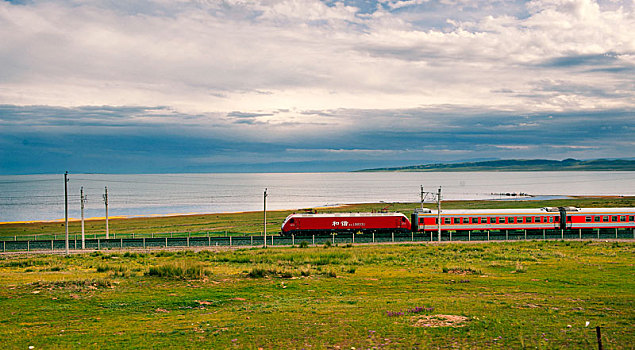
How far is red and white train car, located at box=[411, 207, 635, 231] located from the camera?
57031 millimetres

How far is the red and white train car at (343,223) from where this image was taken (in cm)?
5762

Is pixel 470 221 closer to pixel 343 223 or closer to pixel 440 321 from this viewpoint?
pixel 343 223

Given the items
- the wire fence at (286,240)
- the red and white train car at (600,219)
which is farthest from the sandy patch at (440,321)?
the red and white train car at (600,219)

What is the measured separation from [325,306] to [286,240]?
3584 centimetres

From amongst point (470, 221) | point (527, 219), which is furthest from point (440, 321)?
point (527, 219)

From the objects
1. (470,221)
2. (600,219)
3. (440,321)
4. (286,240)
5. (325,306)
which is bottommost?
(286,240)

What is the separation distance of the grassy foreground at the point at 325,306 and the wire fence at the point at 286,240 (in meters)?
18.3

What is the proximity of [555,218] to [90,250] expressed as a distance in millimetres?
51780

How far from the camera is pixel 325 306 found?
18453mm

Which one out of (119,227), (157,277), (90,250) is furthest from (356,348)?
(119,227)

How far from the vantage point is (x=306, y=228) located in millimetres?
57750

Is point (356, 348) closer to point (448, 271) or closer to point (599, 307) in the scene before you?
point (599, 307)

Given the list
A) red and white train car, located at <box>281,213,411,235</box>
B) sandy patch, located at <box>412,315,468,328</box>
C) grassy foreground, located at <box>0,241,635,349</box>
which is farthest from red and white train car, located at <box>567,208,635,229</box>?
sandy patch, located at <box>412,315,468,328</box>

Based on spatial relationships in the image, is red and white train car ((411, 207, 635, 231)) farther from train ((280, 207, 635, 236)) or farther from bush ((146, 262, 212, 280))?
bush ((146, 262, 212, 280))
